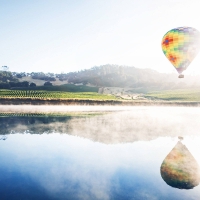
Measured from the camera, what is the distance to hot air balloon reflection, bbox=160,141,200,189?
8.55 m

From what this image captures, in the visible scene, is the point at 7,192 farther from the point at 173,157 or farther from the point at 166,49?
the point at 166,49

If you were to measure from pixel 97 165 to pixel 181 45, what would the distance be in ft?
79.8

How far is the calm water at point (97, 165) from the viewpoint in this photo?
301 inches

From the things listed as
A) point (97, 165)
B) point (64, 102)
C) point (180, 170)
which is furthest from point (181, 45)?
point (97, 165)

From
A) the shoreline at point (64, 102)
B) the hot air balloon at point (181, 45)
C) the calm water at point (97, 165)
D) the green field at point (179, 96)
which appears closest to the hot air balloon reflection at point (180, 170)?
the calm water at point (97, 165)

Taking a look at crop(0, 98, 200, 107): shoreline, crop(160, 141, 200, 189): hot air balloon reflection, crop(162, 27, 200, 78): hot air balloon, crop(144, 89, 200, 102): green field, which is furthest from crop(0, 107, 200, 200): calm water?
crop(144, 89, 200, 102): green field

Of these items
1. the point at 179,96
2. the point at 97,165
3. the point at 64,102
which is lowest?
the point at 97,165

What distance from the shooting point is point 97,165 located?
1048 centimetres

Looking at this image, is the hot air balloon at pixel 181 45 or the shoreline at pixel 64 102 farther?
the shoreline at pixel 64 102

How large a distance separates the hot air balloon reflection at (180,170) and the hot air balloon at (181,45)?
20.7 m

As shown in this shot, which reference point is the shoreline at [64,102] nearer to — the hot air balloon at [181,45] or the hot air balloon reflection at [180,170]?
the hot air balloon at [181,45]

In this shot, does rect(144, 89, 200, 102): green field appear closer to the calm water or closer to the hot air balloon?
the hot air balloon

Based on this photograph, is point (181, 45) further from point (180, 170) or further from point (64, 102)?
point (180, 170)

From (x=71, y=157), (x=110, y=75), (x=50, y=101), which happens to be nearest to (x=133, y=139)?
(x=71, y=157)
